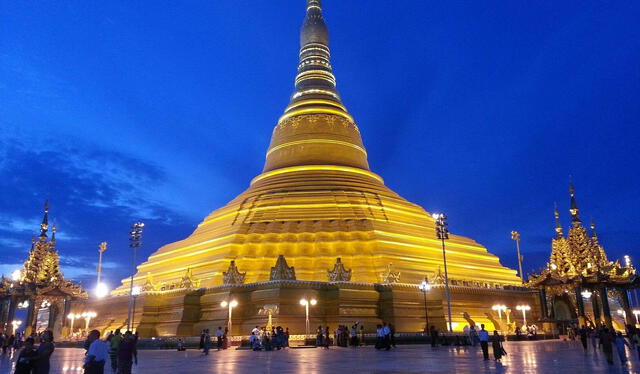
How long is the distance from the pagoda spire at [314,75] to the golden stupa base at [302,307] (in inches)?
721

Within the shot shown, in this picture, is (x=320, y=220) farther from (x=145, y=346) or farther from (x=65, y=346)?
(x=65, y=346)

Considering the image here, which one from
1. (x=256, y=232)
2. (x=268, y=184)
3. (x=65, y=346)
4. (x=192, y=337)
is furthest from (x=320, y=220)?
(x=65, y=346)

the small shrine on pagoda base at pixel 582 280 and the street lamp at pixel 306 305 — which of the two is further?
the small shrine on pagoda base at pixel 582 280

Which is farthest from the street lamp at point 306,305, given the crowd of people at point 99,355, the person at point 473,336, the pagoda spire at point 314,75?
the pagoda spire at point 314,75

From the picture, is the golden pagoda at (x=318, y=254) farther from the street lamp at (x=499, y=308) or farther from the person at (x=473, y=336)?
the person at (x=473, y=336)

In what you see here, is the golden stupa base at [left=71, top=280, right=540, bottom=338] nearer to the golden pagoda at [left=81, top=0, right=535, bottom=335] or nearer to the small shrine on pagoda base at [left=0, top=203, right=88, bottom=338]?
the golden pagoda at [left=81, top=0, right=535, bottom=335]

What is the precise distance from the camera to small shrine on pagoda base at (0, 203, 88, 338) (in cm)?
3050

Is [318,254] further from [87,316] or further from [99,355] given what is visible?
[99,355]

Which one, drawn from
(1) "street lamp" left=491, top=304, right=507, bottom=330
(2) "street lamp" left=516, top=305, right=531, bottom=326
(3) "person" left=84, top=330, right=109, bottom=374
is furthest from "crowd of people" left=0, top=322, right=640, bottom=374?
(2) "street lamp" left=516, top=305, right=531, bottom=326

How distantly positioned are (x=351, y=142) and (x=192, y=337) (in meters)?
20.5

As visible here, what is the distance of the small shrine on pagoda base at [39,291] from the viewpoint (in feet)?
100

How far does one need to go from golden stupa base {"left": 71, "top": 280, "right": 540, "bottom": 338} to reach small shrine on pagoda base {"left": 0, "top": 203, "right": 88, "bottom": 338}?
11.7ft

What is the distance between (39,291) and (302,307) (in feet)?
53.3

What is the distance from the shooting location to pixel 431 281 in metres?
28.6
